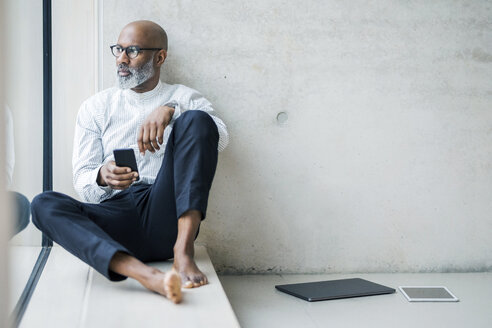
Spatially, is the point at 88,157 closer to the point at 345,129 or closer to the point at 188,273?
the point at 188,273

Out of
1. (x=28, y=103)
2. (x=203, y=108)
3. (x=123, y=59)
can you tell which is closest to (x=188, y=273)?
(x=203, y=108)

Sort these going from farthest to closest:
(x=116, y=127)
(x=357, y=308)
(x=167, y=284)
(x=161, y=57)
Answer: (x=161, y=57) < (x=116, y=127) < (x=357, y=308) < (x=167, y=284)

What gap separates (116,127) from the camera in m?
2.77

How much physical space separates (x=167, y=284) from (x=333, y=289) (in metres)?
1.25

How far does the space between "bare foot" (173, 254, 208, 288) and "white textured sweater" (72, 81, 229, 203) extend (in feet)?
1.88

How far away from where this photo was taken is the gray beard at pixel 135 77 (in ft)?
9.05

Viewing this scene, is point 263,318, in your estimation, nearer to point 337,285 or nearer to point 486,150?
point 337,285

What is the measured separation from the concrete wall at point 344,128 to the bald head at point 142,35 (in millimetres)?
249

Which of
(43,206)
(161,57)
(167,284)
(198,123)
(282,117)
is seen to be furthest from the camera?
(282,117)

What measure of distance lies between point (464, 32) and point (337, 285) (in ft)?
5.38

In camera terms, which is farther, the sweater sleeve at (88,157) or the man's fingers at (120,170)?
the sweater sleeve at (88,157)

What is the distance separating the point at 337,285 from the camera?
3018 millimetres

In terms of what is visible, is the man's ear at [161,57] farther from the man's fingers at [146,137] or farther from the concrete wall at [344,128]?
the man's fingers at [146,137]

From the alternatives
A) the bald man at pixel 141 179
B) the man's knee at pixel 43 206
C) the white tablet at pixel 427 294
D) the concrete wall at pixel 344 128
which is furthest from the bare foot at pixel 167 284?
the white tablet at pixel 427 294
